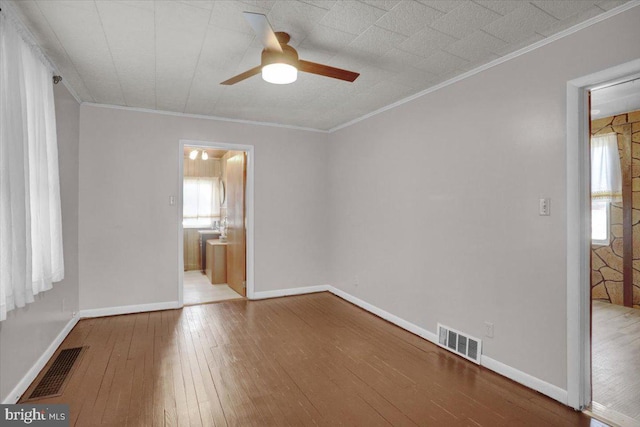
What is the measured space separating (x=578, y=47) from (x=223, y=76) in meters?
2.75

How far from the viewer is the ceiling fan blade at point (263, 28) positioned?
167 centimetres

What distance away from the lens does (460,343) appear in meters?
2.97

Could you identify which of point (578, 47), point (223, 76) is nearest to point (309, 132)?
point (223, 76)

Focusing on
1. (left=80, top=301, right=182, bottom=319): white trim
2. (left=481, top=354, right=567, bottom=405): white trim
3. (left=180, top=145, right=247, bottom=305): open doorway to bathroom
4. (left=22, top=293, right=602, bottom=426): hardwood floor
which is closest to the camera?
(left=22, top=293, right=602, bottom=426): hardwood floor

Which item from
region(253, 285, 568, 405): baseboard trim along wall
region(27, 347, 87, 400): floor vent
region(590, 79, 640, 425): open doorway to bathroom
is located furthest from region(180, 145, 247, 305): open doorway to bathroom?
region(590, 79, 640, 425): open doorway to bathroom

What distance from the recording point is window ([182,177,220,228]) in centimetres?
731

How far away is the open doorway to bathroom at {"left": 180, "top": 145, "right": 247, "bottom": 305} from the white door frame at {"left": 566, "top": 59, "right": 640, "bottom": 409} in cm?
380

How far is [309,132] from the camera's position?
16.8ft

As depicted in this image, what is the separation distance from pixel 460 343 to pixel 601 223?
3.56m

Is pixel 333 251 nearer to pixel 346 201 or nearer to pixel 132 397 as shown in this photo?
pixel 346 201

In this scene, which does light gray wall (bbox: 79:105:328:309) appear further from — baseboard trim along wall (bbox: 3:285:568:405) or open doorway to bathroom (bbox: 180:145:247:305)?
open doorway to bathroom (bbox: 180:145:247:305)

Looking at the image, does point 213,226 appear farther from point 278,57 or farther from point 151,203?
point 278,57

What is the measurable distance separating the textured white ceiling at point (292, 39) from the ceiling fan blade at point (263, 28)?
0.69 ft

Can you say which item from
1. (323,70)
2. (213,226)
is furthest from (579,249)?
(213,226)
